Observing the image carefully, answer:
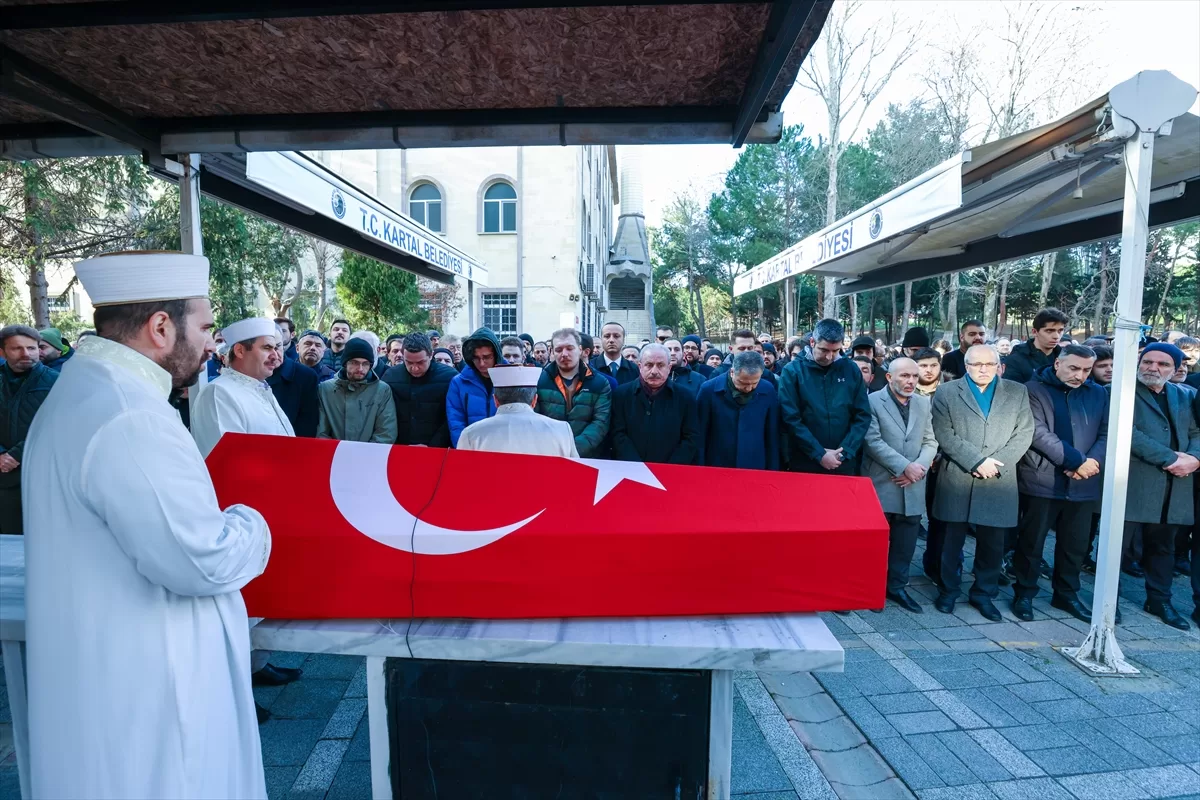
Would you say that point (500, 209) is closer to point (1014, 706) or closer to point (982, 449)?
point (982, 449)

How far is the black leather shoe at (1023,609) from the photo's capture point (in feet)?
14.4

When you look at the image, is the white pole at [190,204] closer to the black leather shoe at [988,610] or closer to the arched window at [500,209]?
the black leather shoe at [988,610]

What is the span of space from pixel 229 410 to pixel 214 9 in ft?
5.40

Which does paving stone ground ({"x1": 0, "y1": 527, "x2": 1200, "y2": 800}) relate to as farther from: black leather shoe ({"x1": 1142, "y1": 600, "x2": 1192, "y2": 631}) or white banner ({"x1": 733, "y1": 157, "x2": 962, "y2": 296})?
white banner ({"x1": 733, "y1": 157, "x2": 962, "y2": 296})

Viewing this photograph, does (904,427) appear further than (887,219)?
Yes

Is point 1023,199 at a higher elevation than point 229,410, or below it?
higher

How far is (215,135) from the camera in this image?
11.2 ft

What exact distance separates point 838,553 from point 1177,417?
156 inches

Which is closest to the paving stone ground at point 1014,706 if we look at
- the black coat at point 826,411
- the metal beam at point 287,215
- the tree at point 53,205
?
the black coat at point 826,411

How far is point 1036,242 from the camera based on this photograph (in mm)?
5867

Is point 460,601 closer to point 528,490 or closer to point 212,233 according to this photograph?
point 528,490

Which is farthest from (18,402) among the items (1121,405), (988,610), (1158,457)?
(1158,457)

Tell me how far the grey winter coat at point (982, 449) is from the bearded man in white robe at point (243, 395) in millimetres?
4114

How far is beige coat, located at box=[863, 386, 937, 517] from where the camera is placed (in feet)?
15.1
